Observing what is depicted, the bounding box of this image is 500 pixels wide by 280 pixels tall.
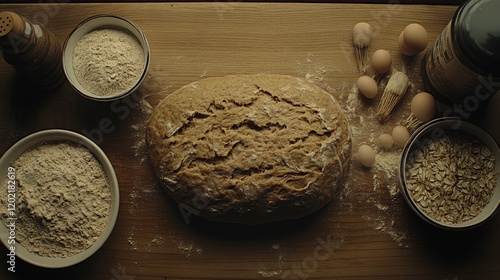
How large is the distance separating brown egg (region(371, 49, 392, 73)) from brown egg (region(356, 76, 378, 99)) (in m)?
0.04

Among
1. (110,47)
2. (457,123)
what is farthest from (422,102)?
(110,47)

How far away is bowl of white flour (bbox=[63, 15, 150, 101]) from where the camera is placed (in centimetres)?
147

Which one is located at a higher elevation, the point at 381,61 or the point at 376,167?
the point at 381,61

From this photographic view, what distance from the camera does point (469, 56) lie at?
4.33ft

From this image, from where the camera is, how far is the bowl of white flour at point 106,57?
1471mm

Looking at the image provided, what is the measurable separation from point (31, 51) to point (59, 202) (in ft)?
1.46

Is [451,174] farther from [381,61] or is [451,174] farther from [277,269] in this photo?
[277,269]

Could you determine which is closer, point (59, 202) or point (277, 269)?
point (59, 202)

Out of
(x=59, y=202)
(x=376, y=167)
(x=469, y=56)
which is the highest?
(x=469, y=56)

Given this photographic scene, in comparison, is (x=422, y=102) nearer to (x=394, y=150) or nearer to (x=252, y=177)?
(x=394, y=150)

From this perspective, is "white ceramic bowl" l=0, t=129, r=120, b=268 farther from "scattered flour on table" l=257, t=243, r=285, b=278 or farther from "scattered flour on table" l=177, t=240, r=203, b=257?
"scattered flour on table" l=257, t=243, r=285, b=278

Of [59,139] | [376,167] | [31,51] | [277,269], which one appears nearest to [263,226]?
[277,269]

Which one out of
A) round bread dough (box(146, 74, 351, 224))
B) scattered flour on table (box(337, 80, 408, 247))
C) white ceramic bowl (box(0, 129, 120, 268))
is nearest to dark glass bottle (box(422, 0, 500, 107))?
scattered flour on table (box(337, 80, 408, 247))

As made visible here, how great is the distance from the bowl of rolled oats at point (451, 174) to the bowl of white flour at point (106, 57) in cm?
85
